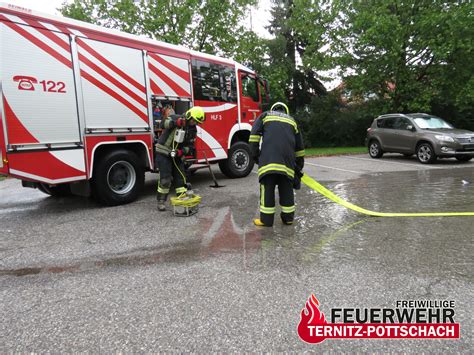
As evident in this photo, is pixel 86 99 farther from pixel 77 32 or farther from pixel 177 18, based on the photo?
pixel 177 18

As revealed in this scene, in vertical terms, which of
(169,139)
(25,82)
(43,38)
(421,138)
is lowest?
(421,138)

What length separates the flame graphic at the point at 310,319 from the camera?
2125 mm

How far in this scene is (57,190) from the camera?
6520 millimetres

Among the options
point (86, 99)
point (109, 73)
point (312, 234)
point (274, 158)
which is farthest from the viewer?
point (109, 73)

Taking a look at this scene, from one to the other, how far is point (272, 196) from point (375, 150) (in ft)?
34.1

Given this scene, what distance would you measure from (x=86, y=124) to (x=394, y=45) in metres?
14.6

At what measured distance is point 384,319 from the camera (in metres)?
2.30

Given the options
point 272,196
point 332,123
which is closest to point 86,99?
point 272,196

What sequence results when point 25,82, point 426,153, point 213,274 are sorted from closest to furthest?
point 213,274 < point 25,82 < point 426,153

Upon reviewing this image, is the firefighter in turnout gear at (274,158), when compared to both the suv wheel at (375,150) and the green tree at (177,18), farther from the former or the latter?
the green tree at (177,18)

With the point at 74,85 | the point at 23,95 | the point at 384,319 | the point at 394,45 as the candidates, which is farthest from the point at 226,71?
the point at 394,45

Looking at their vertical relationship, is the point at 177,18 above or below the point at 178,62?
above

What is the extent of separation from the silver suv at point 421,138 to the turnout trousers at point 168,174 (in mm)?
8814

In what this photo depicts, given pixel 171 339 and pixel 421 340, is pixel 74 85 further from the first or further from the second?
pixel 421 340
